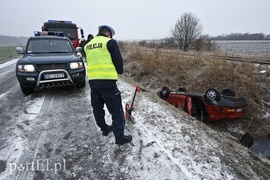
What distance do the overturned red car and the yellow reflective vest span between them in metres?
3.23

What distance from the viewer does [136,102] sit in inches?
170

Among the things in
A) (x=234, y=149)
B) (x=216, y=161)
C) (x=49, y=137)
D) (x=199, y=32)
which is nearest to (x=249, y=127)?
(x=234, y=149)

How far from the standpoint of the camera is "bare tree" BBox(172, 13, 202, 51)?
30.3 meters

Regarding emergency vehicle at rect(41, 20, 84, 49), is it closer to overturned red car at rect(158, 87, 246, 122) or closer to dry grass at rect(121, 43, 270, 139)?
dry grass at rect(121, 43, 270, 139)

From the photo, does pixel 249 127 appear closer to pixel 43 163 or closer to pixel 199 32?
pixel 43 163

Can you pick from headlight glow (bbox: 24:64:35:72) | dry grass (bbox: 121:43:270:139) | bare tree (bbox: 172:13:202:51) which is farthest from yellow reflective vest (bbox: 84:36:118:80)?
bare tree (bbox: 172:13:202:51)

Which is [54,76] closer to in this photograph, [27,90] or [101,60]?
[27,90]

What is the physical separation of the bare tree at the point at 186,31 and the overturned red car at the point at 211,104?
89.0 ft

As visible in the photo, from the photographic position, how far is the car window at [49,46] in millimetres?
5343

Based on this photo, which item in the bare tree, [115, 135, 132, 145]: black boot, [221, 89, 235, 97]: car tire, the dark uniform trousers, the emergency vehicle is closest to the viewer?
the dark uniform trousers

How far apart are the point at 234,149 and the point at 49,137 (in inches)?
122

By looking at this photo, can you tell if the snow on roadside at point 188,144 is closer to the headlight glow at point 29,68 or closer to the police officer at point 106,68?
the police officer at point 106,68

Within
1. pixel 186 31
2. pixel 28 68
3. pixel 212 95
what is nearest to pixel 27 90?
pixel 28 68

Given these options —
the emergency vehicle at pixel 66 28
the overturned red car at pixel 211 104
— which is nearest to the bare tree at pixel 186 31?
the emergency vehicle at pixel 66 28
